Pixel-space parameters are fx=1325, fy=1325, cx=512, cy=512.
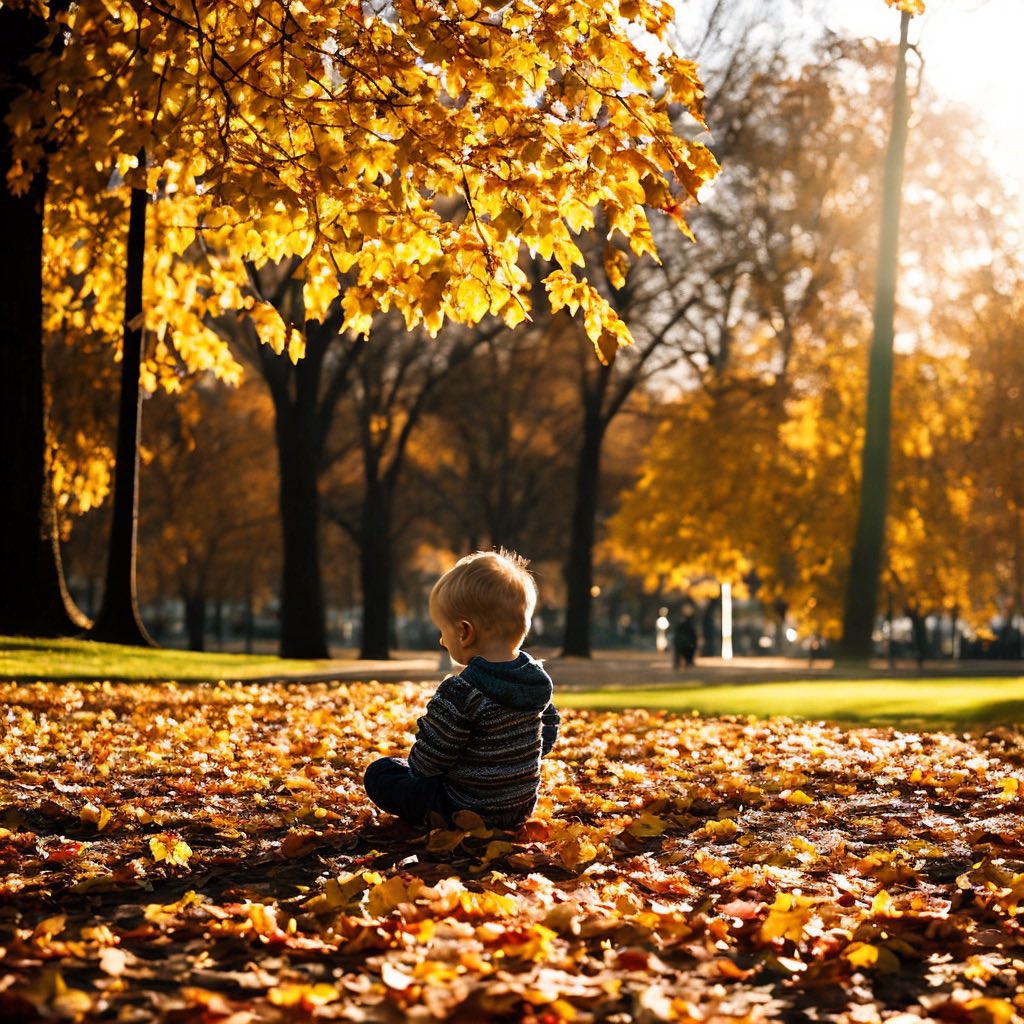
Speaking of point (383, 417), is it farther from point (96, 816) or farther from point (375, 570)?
point (96, 816)

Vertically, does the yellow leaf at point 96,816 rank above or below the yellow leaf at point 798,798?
above

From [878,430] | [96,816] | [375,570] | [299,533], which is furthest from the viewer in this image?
[375,570]

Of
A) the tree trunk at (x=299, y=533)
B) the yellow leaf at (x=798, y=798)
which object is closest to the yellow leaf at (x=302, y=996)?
the yellow leaf at (x=798, y=798)

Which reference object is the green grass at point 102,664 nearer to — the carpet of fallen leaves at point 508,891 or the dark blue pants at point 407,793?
the carpet of fallen leaves at point 508,891

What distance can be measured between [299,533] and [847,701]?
1243 centimetres

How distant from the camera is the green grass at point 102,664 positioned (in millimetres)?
12953

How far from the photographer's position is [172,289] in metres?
13.8

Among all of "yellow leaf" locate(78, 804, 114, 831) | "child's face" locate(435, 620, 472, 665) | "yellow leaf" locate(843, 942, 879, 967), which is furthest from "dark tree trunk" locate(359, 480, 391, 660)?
"yellow leaf" locate(843, 942, 879, 967)

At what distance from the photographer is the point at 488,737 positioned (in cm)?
521

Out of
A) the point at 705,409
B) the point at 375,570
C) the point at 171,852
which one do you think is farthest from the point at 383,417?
the point at 171,852

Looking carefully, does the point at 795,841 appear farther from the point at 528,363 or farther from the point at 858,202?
the point at 528,363

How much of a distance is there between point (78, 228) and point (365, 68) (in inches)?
216

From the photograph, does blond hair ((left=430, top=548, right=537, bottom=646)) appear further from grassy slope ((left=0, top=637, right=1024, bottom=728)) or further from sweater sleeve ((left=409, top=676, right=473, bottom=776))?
grassy slope ((left=0, top=637, right=1024, bottom=728))

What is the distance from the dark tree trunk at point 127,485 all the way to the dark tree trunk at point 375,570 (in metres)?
14.6
